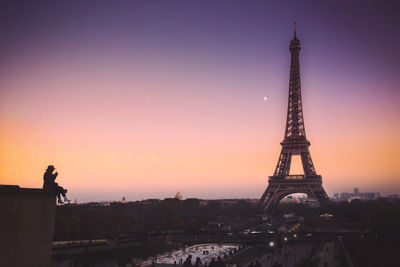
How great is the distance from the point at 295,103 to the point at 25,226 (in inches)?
3595

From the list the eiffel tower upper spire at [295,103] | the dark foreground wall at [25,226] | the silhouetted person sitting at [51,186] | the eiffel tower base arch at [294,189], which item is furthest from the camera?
the eiffel tower upper spire at [295,103]

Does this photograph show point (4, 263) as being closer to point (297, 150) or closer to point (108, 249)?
point (108, 249)

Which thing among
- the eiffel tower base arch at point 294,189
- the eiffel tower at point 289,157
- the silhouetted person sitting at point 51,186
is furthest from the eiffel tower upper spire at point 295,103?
the silhouetted person sitting at point 51,186

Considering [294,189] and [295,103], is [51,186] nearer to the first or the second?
[294,189]

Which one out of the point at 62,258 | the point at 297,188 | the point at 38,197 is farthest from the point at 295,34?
the point at 38,197

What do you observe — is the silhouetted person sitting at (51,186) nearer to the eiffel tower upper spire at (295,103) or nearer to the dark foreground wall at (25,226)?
the dark foreground wall at (25,226)

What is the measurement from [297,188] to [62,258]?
64.9 m

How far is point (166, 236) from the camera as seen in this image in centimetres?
6172

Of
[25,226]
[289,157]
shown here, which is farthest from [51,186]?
[289,157]

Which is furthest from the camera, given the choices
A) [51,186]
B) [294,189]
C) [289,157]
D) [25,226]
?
[289,157]

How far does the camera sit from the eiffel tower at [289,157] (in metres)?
87.9

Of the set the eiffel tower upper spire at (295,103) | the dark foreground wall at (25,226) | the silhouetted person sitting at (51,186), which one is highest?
the eiffel tower upper spire at (295,103)

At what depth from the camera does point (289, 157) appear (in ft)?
309

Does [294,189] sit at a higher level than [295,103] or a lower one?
lower
